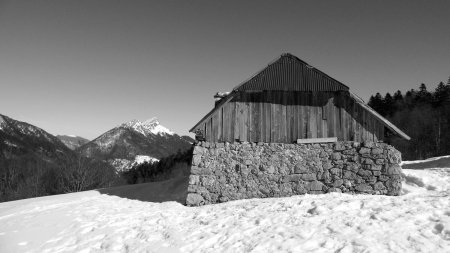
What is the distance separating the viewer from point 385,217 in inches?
292

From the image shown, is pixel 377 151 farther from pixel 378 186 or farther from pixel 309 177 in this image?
pixel 309 177

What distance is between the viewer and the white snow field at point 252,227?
6438 mm

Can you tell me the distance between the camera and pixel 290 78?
12.6m

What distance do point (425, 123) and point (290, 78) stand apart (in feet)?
121

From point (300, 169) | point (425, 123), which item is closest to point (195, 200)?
point (300, 169)

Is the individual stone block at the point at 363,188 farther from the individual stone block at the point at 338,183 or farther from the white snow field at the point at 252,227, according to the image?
the white snow field at the point at 252,227

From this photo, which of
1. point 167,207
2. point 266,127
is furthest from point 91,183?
point 266,127

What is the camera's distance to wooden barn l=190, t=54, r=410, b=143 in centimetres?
1220

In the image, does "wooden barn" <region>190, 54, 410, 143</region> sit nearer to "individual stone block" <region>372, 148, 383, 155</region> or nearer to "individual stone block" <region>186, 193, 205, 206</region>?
"individual stone block" <region>372, 148, 383, 155</region>

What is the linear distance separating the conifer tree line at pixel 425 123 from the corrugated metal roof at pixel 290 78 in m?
31.1

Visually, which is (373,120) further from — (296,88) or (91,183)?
(91,183)

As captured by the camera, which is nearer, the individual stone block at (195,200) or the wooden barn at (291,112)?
the wooden barn at (291,112)

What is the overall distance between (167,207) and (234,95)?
5435mm

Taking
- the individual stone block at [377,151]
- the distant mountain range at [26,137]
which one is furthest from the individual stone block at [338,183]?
the distant mountain range at [26,137]
